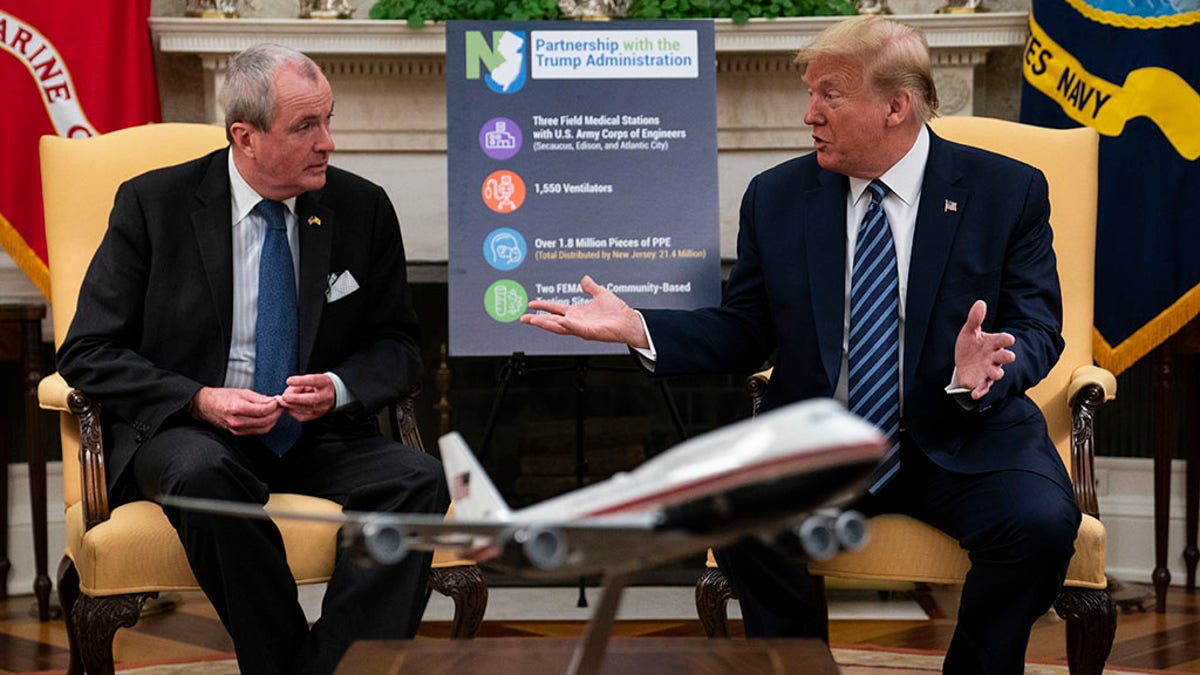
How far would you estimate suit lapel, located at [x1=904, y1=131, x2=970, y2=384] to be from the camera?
2506 millimetres

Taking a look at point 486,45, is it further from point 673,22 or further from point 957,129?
point 957,129

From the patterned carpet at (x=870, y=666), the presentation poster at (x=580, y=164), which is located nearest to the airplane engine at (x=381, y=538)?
the patterned carpet at (x=870, y=666)

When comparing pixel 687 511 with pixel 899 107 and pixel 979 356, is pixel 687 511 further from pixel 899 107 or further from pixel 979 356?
pixel 899 107

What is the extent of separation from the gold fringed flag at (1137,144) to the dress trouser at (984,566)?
1.53 m

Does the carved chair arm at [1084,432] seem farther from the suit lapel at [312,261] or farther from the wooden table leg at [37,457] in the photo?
the wooden table leg at [37,457]

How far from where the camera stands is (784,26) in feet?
13.5

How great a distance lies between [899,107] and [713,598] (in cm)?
96

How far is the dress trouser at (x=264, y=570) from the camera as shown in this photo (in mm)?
2322

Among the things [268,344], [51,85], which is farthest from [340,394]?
[51,85]

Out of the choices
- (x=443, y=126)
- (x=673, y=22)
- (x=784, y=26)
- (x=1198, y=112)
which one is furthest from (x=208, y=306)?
(x=1198, y=112)

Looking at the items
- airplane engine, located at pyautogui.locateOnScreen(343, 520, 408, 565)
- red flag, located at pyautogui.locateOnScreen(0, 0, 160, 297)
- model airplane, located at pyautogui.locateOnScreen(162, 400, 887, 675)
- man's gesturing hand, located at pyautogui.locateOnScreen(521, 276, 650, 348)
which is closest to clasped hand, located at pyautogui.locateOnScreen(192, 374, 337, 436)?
man's gesturing hand, located at pyautogui.locateOnScreen(521, 276, 650, 348)

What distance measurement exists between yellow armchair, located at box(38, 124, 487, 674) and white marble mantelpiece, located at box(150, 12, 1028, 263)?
3.91 ft

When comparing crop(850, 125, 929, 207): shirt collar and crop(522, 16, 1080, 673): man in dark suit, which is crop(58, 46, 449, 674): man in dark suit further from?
crop(850, 125, 929, 207): shirt collar

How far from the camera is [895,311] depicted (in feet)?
8.31
